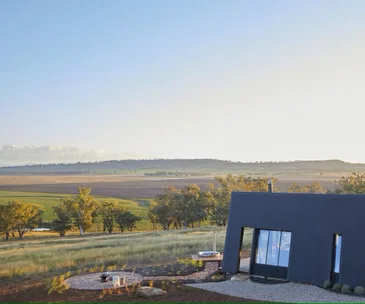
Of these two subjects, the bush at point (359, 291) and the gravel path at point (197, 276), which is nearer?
the bush at point (359, 291)

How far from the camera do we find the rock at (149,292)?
1279cm

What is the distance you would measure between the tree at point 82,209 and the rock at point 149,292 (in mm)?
39450

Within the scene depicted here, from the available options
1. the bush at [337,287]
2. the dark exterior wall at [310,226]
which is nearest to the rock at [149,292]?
the dark exterior wall at [310,226]

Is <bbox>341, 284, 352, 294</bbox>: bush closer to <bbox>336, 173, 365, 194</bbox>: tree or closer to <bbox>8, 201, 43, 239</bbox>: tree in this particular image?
<bbox>336, 173, 365, 194</bbox>: tree

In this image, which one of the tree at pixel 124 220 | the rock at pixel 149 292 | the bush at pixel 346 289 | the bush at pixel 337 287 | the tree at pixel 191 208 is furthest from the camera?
the tree at pixel 191 208

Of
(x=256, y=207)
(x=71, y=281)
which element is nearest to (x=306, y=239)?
(x=256, y=207)

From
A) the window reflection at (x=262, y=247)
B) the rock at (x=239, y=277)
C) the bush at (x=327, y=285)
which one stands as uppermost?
the window reflection at (x=262, y=247)

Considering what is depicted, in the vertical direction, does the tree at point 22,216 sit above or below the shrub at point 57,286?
below

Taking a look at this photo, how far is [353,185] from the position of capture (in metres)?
53.1

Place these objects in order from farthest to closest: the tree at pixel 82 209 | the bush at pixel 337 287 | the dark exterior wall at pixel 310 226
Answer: the tree at pixel 82 209 < the dark exterior wall at pixel 310 226 < the bush at pixel 337 287

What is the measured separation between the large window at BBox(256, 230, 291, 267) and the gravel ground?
1.02m

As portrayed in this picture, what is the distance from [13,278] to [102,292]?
A: 481cm

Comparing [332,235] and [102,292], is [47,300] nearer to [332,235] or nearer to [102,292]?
[102,292]

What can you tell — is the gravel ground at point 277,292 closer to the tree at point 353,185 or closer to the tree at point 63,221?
the tree at point 353,185
